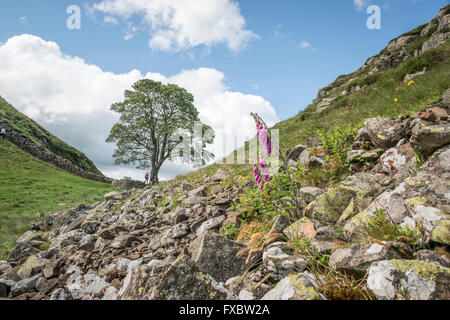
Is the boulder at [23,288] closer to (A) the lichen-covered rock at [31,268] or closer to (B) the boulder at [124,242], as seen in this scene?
(A) the lichen-covered rock at [31,268]

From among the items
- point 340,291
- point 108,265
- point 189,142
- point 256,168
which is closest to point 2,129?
point 189,142

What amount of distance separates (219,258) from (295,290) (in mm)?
1440

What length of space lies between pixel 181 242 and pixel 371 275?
12.1 feet

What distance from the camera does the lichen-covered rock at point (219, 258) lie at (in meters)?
3.16

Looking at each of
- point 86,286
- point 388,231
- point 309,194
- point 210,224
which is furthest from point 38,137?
point 388,231

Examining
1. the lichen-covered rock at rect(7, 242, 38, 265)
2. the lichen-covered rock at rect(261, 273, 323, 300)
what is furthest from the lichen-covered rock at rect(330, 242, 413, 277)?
the lichen-covered rock at rect(7, 242, 38, 265)

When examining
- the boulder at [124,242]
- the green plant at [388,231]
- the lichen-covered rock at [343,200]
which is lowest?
the boulder at [124,242]

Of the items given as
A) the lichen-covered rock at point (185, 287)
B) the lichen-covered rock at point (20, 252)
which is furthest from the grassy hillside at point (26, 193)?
the lichen-covered rock at point (185, 287)

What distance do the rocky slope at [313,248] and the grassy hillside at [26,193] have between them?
7478 mm

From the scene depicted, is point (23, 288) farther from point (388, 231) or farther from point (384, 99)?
point (384, 99)

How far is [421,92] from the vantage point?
805 centimetres
